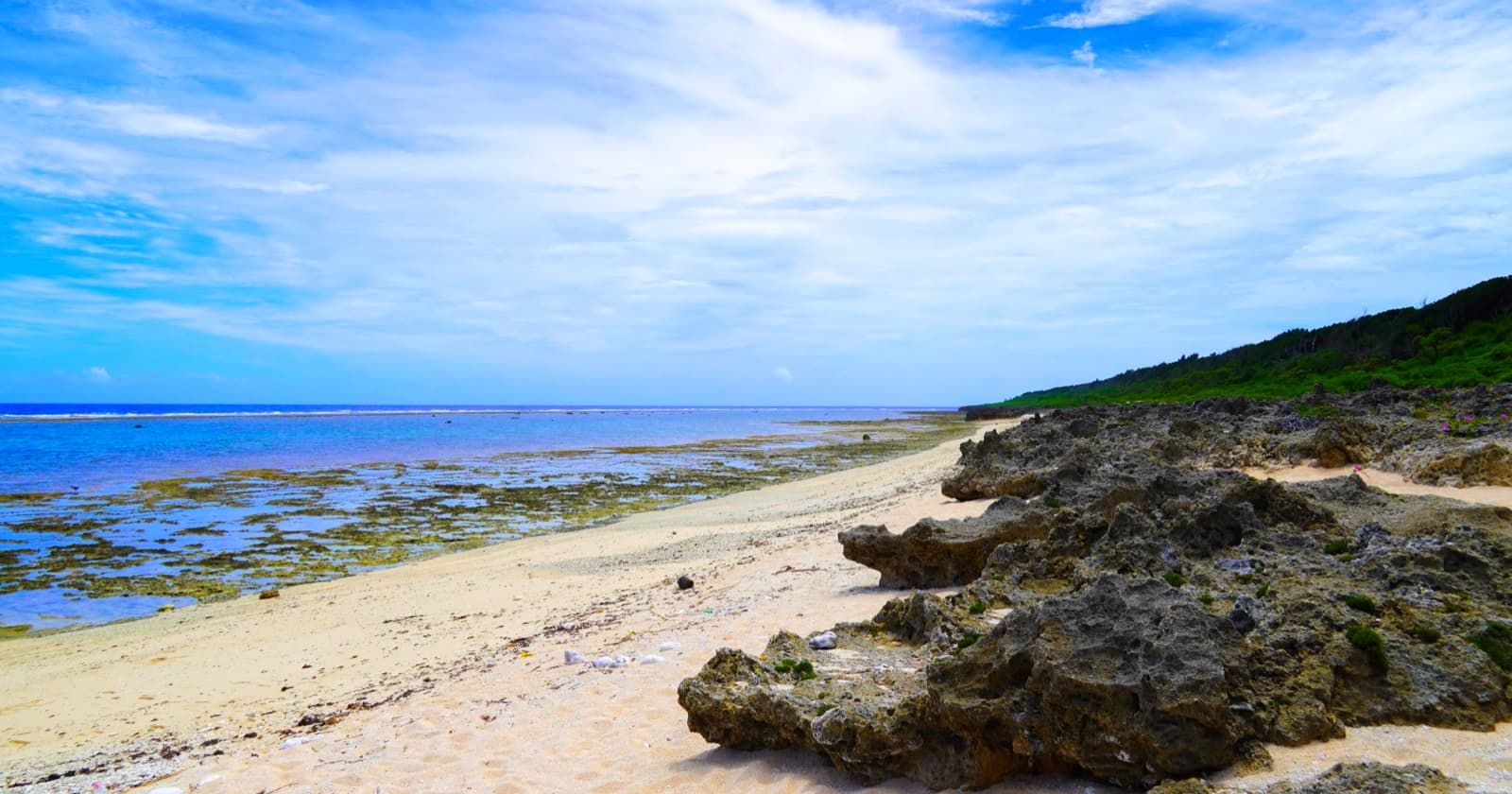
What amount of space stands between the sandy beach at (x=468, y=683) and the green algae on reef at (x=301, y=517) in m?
2.34

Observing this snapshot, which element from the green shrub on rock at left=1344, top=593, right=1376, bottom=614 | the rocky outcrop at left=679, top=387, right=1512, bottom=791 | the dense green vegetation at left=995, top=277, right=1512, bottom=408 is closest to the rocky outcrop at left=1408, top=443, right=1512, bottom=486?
the rocky outcrop at left=679, top=387, right=1512, bottom=791

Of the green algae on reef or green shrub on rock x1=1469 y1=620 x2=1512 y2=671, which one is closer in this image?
green shrub on rock x1=1469 y1=620 x2=1512 y2=671

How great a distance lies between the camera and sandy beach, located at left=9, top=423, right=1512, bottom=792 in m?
5.18

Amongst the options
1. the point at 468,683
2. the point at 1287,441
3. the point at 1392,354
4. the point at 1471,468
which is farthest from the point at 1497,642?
the point at 1392,354

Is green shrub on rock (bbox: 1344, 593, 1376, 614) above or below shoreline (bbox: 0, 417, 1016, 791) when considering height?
above

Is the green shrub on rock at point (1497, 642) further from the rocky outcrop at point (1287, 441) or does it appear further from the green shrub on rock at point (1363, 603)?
the rocky outcrop at point (1287, 441)

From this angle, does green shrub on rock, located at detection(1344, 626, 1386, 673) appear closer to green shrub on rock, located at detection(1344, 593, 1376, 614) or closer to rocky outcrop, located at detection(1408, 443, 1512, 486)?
green shrub on rock, located at detection(1344, 593, 1376, 614)

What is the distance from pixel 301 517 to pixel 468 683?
16928mm

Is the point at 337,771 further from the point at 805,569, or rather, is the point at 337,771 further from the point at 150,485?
the point at 150,485

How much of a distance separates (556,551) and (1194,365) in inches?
2630

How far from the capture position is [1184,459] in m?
16.0

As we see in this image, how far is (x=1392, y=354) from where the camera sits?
114ft

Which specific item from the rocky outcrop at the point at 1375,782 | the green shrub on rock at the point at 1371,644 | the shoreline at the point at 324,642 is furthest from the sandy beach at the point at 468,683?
the green shrub on rock at the point at 1371,644

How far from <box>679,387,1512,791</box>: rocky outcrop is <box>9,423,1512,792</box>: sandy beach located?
199 mm
